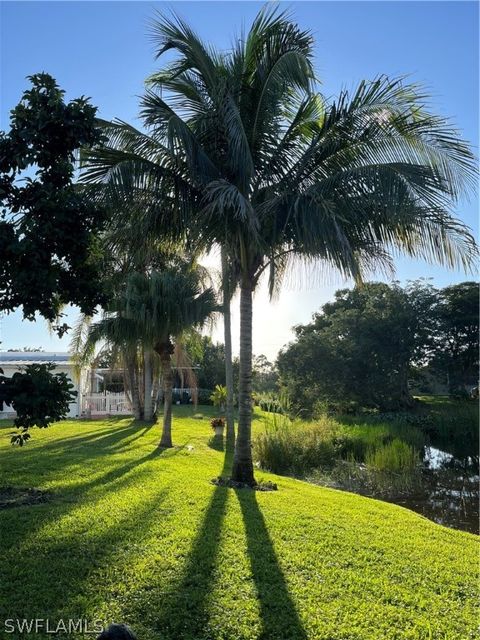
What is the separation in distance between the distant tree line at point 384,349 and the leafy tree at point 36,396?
22.6m

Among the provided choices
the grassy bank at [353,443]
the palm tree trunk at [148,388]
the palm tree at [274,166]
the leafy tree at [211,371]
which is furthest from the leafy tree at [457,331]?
the palm tree at [274,166]

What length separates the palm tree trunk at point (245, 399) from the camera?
867 cm

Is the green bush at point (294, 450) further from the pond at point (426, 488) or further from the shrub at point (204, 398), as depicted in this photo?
the shrub at point (204, 398)

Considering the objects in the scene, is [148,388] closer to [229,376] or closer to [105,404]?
[105,404]

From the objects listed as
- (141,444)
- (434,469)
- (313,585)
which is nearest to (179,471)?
(141,444)

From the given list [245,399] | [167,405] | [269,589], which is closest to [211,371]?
[167,405]

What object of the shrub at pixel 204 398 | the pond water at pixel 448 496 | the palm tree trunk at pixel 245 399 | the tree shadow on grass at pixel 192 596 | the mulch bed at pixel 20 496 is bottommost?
the pond water at pixel 448 496

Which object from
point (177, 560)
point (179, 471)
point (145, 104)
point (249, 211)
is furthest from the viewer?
point (179, 471)

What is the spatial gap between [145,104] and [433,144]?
182 inches

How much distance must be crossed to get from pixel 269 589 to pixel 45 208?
12.4ft

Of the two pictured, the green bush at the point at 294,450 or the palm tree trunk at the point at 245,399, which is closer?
the palm tree trunk at the point at 245,399

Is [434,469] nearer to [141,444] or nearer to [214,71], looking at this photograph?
[141,444]

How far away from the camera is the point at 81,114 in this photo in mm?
4758

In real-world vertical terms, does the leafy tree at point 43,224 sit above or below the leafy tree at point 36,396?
above
